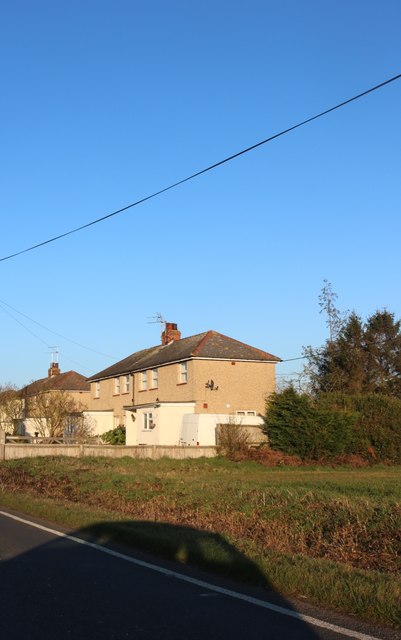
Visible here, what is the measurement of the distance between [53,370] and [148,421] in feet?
107

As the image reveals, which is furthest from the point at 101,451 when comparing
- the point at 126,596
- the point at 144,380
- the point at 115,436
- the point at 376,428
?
Result: the point at 126,596

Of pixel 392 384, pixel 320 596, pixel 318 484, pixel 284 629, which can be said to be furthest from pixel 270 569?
pixel 392 384

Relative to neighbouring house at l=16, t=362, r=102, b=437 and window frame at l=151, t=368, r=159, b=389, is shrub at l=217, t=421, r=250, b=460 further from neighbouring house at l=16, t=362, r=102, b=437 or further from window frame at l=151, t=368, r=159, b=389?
neighbouring house at l=16, t=362, r=102, b=437

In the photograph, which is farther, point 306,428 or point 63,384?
point 63,384

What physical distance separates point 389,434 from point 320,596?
27592mm

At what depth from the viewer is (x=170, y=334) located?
152 feet

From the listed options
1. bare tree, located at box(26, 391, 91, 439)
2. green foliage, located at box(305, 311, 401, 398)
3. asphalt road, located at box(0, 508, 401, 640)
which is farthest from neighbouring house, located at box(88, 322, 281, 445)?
asphalt road, located at box(0, 508, 401, 640)

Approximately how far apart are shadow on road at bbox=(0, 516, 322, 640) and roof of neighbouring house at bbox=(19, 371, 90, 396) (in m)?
51.4

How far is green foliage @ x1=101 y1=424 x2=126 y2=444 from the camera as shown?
4409 centimetres

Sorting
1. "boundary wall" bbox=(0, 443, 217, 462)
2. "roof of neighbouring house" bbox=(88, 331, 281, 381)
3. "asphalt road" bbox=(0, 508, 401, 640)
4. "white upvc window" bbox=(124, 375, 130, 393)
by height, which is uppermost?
"roof of neighbouring house" bbox=(88, 331, 281, 381)

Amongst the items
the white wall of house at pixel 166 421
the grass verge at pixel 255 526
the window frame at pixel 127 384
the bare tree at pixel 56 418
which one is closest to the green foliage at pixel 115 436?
the bare tree at pixel 56 418

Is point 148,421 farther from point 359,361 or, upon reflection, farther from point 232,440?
point 359,361

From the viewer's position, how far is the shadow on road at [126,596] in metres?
5.83

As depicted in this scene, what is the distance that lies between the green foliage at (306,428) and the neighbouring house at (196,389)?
2398 mm
